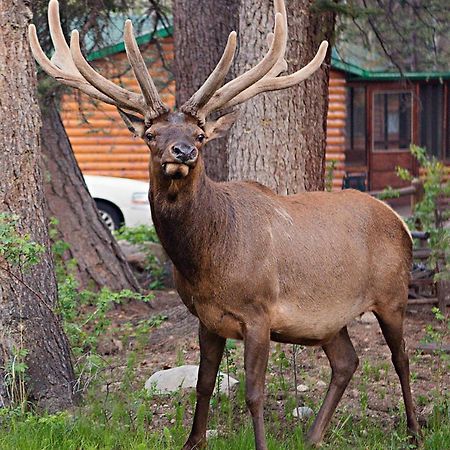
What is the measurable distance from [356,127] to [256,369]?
77.4 ft

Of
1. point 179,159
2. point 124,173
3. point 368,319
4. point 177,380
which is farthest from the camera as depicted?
point 124,173

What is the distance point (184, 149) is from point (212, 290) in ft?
3.11

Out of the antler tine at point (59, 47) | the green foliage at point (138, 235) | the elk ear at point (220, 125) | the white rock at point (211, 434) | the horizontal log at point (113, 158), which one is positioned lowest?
the white rock at point (211, 434)

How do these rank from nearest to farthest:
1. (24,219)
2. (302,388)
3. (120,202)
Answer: (24,219) → (302,388) → (120,202)

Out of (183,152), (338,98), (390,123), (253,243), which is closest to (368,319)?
(253,243)

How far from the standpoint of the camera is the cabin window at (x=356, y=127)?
94.6ft

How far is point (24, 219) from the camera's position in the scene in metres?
6.68

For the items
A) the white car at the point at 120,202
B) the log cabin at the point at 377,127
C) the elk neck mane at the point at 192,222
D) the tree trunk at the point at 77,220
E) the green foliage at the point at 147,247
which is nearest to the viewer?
the elk neck mane at the point at 192,222

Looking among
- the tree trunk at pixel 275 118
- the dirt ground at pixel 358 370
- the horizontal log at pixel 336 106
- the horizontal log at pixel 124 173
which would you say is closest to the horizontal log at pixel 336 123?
the horizontal log at pixel 336 106

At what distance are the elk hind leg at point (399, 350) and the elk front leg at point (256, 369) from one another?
48.7 inches

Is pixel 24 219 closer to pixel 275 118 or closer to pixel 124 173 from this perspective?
pixel 275 118

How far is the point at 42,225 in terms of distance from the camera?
6.82m

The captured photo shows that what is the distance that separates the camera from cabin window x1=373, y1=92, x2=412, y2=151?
95.7 ft

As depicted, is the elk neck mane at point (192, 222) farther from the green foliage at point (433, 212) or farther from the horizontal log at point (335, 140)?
the horizontal log at point (335, 140)
